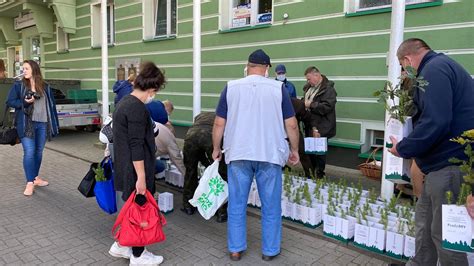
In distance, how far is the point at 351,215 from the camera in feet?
13.2

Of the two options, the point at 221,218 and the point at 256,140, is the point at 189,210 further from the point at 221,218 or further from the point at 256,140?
the point at 256,140

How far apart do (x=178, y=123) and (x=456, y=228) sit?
29.0 feet

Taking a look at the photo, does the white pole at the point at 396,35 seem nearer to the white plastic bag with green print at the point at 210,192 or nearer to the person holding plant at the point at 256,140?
the person holding plant at the point at 256,140

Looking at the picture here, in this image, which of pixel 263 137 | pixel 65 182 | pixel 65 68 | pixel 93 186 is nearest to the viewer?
pixel 263 137

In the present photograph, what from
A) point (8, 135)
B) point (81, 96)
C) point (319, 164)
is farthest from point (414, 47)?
point (81, 96)

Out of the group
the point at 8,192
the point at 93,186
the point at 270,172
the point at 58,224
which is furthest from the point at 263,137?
the point at 8,192

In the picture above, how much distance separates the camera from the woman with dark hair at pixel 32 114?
5355 millimetres

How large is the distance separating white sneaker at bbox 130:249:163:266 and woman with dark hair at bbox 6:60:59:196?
301cm

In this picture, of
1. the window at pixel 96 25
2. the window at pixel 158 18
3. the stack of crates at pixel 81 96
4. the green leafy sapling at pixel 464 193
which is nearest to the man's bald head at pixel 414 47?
the green leafy sapling at pixel 464 193

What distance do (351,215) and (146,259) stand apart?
2.04 metres

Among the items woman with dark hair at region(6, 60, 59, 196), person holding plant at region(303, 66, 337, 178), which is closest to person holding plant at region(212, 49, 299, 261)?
person holding plant at region(303, 66, 337, 178)

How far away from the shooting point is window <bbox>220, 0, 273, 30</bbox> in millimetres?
8492

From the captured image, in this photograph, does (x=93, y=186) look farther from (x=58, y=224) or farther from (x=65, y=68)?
(x=65, y=68)

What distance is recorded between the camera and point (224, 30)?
916 cm
